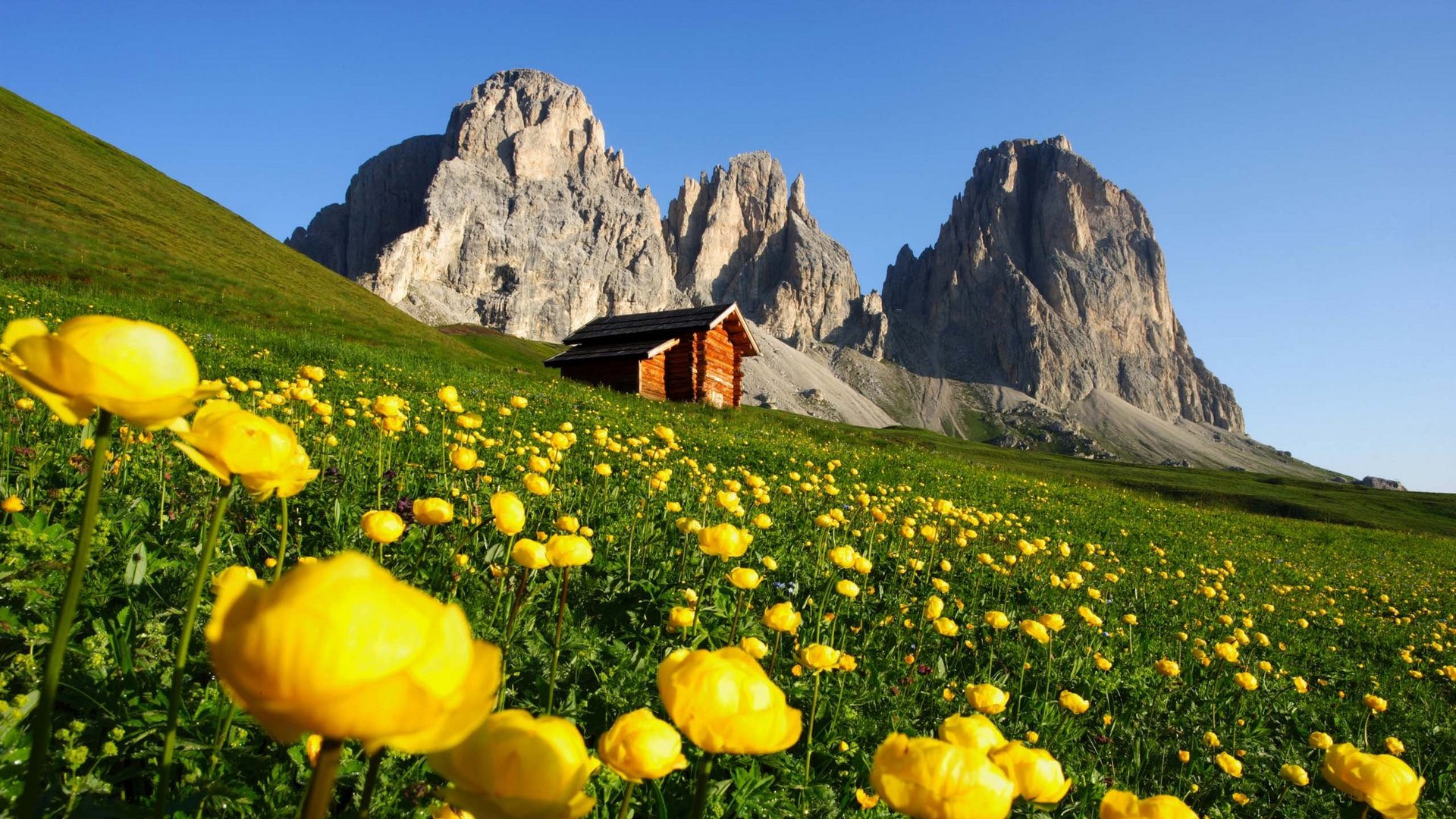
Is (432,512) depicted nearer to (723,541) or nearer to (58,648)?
(723,541)

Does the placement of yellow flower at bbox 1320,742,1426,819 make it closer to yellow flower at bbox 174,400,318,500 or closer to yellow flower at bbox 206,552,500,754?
yellow flower at bbox 206,552,500,754

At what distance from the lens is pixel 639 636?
3689mm

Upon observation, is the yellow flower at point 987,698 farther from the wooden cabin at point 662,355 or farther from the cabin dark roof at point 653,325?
the cabin dark roof at point 653,325

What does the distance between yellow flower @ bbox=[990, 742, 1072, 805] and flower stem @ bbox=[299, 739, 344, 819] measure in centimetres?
125

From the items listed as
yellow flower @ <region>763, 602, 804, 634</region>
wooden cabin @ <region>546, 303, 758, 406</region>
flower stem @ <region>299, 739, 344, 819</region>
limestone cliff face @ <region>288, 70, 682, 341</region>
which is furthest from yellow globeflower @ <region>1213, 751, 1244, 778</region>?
limestone cliff face @ <region>288, 70, 682, 341</region>

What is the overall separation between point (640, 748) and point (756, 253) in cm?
16670

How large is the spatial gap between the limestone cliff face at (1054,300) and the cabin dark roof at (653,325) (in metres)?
137

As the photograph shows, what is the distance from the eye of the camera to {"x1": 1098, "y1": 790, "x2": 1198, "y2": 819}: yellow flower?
1292 millimetres

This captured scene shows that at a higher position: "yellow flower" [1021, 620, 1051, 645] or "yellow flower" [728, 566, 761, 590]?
"yellow flower" [728, 566, 761, 590]

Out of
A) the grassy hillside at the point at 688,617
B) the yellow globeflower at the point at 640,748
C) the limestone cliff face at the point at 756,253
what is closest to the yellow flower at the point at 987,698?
the grassy hillside at the point at 688,617

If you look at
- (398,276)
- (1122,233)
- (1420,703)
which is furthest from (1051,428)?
(1420,703)

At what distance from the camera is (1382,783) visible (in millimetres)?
1616

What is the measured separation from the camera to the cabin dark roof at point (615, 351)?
2664 centimetres

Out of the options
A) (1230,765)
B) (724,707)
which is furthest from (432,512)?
(1230,765)
